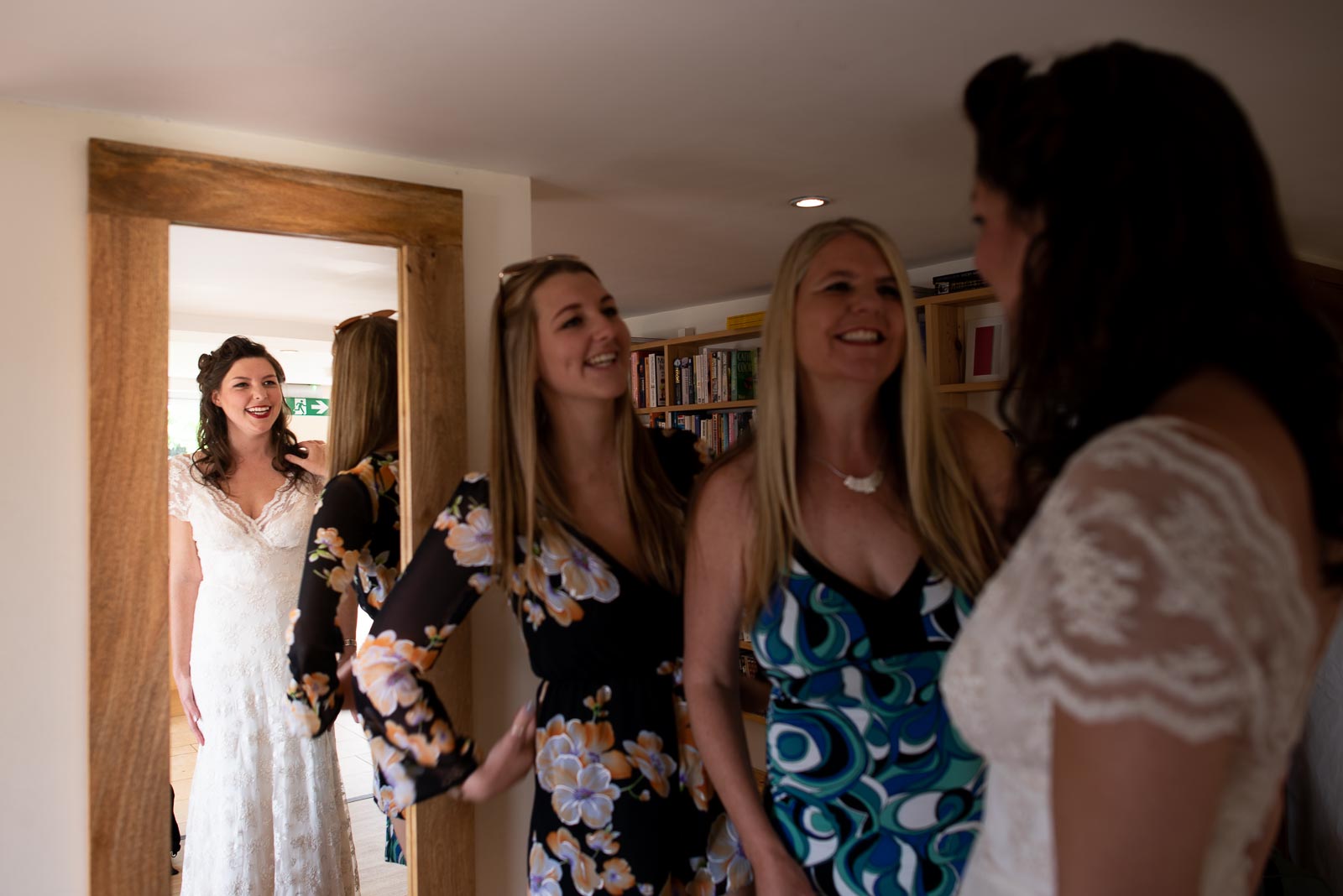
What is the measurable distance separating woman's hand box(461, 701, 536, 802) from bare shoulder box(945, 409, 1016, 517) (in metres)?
0.95

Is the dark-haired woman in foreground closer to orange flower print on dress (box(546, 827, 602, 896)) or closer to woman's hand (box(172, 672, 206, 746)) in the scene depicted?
orange flower print on dress (box(546, 827, 602, 896))

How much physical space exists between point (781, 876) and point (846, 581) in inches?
19.4

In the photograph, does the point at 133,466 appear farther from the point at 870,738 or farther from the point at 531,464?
the point at 870,738

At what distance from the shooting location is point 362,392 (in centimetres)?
253

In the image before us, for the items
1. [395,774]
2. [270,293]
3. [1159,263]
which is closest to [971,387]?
[270,293]

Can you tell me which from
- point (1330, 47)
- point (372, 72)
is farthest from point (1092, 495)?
point (1330, 47)

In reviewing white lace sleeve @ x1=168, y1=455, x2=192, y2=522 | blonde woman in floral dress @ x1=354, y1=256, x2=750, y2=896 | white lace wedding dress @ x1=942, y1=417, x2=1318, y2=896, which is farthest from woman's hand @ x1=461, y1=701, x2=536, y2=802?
white lace wedding dress @ x1=942, y1=417, x2=1318, y2=896

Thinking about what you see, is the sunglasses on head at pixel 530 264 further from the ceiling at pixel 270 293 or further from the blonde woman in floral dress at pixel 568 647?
the ceiling at pixel 270 293

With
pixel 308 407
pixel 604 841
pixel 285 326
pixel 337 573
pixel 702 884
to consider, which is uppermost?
pixel 285 326

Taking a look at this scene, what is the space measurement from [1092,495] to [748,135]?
198 cm

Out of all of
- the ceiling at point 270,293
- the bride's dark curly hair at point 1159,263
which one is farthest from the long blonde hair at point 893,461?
the ceiling at point 270,293

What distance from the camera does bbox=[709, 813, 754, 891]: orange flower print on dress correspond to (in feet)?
6.16

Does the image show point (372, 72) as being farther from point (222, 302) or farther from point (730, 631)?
point (730, 631)

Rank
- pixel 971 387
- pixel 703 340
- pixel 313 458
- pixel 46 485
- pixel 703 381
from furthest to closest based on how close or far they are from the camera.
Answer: pixel 703 381 < pixel 703 340 < pixel 971 387 < pixel 313 458 < pixel 46 485
